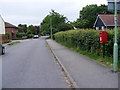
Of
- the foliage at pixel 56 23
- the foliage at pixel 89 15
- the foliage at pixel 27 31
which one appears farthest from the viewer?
the foliage at pixel 27 31

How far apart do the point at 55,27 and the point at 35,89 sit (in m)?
59.8

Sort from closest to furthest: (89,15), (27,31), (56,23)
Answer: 1. (89,15)
2. (56,23)
3. (27,31)

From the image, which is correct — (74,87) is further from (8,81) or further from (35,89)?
(8,81)

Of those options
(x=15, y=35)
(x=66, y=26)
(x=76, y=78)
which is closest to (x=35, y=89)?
(x=76, y=78)

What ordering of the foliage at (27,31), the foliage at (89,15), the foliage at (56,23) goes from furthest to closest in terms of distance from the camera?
the foliage at (27,31)
the foliage at (56,23)
the foliage at (89,15)

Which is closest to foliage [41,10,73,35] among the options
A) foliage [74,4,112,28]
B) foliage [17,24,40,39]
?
foliage [74,4,112,28]

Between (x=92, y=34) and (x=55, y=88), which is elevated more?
(x=92, y=34)

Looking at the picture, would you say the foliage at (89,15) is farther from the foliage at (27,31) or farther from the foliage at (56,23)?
the foliage at (27,31)

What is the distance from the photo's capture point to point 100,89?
550 cm

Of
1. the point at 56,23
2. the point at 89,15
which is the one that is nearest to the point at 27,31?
the point at 56,23

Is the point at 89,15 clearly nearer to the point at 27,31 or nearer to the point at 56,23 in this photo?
the point at 56,23

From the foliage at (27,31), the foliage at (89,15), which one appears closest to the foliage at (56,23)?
the foliage at (89,15)

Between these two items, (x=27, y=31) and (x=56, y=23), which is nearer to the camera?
(x=56, y=23)

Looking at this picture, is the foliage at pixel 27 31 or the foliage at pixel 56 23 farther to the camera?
the foliage at pixel 27 31
